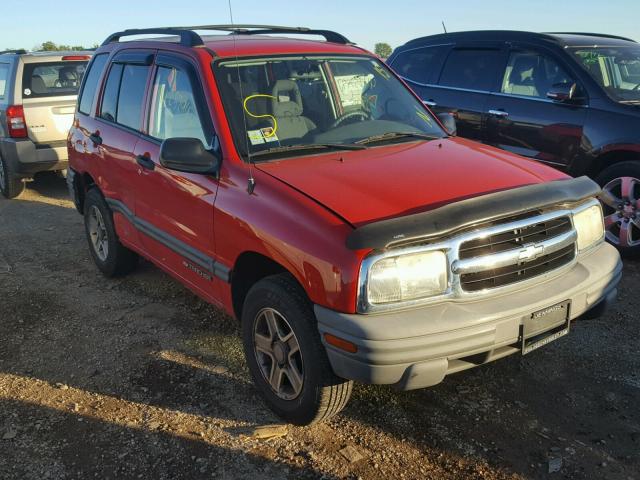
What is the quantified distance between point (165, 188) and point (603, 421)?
9.37 ft

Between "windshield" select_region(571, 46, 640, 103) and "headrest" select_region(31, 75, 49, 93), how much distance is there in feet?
22.0

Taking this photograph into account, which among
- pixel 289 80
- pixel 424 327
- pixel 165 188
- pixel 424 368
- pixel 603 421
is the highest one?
pixel 289 80

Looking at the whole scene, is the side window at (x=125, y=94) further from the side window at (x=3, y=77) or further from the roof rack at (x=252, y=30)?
the side window at (x=3, y=77)

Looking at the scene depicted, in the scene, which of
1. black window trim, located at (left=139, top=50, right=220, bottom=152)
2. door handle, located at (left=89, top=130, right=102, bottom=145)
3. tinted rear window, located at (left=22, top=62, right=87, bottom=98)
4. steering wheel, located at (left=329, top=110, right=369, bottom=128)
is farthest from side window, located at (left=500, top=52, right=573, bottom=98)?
tinted rear window, located at (left=22, top=62, right=87, bottom=98)

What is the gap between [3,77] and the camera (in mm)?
8492

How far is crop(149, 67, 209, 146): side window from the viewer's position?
365 centimetres

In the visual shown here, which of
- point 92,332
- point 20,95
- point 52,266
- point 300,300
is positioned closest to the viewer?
point 300,300

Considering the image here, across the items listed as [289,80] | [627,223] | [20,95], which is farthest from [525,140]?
[20,95]

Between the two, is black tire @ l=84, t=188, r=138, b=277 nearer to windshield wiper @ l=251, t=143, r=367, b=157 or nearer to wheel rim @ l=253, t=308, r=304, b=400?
windshield wiper @ l=251, t=143, r=367, b=157

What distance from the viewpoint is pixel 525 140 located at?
5.95m

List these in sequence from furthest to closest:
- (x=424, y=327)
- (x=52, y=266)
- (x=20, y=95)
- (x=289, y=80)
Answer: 1. (x=20, y=95)
2. (x=52, y=266)
3. (x=289, y=80)
4. (x=424, y=327)

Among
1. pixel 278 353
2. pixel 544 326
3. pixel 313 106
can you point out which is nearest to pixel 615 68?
pixel 313 106

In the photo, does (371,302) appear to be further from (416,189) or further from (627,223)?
(627,223)

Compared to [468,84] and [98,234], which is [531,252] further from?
[468,84]
